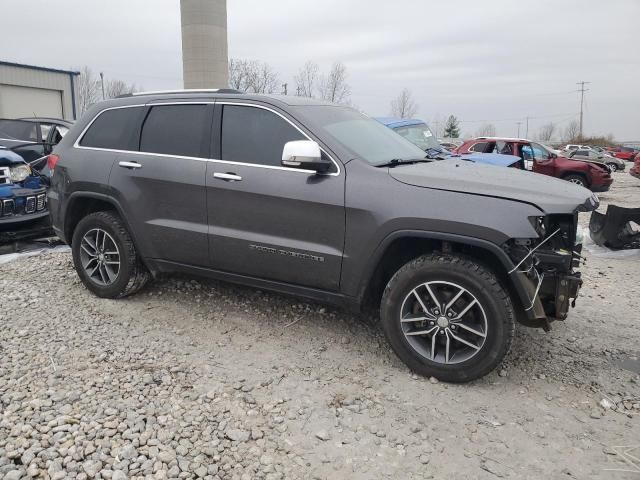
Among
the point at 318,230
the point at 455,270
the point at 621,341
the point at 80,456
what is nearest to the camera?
the point at 80,456

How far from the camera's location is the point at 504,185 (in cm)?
321

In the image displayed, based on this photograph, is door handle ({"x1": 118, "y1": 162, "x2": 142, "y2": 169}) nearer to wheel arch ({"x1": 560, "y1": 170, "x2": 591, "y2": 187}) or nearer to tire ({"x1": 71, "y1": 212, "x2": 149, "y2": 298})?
tire ({"x1": 71, "y1": 212, "x2": 149, "y2": 298})

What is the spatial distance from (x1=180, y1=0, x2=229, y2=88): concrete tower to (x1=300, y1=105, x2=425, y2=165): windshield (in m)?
28.2

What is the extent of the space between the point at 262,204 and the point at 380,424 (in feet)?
5.60

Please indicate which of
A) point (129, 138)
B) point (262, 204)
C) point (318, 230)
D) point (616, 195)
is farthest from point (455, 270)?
point (616, 195)

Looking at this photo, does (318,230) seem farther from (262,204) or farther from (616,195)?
(616,195)

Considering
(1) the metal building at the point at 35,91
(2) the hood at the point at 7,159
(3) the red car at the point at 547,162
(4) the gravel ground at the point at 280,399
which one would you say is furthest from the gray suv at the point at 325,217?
(1) the metal building at the point at 35,91

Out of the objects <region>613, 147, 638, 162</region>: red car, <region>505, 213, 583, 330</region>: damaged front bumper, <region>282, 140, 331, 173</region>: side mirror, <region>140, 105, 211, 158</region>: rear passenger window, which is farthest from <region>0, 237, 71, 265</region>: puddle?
<region>613, 147, 638, 162</region>: red car

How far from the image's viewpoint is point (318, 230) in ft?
11.5

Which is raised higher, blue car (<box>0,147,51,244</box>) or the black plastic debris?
blue car (<box>0,147,51,244</box>)

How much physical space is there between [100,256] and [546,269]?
3667mm

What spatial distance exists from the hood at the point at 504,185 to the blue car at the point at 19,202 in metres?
4.74

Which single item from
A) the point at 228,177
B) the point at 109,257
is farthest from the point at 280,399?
the point at 109,257

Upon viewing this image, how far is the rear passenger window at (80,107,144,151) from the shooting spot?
4.37 metres
